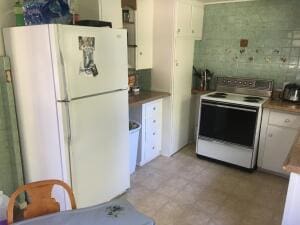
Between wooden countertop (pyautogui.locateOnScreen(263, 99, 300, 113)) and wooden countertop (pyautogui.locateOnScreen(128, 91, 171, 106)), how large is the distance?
1.18 m

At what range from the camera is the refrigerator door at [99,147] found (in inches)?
75.1

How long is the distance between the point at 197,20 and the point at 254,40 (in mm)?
795

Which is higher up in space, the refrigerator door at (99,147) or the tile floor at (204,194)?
the refrigerator door at (99,147)

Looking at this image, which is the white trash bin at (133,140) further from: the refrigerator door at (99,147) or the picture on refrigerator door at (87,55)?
the picture on refrigerator door at (87,55)

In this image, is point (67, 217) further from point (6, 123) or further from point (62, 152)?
point (6, 123)

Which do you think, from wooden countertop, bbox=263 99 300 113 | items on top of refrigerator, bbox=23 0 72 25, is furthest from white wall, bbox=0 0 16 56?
wooden countertop, bbox=263 99 300 113

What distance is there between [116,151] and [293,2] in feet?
8.68

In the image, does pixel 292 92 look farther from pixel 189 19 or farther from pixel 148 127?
pixel 148 127

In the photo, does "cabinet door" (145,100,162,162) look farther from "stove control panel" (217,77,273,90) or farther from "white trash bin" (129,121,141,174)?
"stove control panel" (217,77,273,90)

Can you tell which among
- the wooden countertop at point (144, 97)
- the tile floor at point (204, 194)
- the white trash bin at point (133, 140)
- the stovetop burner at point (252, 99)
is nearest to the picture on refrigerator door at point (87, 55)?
the wooden countertop at point (144, 97)

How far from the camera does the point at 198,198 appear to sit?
2535 millimetres

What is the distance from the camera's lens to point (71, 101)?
179cm

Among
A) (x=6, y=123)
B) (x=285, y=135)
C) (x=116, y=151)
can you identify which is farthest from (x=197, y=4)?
(x=6, y=123)

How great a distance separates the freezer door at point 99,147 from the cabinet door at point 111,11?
0.72m
